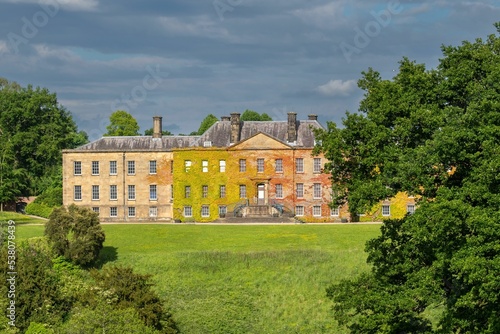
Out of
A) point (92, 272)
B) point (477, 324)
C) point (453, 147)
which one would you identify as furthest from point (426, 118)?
point (92, 272)

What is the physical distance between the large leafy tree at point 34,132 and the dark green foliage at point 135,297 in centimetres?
4587

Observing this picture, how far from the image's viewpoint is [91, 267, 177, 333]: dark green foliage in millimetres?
29406

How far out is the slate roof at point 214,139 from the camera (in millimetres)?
64750

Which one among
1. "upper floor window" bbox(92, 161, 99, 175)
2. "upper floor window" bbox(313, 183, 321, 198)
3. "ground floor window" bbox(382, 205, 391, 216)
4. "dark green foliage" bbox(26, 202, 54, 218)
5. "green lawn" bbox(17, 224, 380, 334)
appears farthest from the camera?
"dark green foliage" bbox(26, 202, 54, 218)

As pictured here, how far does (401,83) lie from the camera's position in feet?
80.3

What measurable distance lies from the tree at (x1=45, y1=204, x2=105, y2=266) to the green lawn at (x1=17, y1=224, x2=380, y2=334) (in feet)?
4.79

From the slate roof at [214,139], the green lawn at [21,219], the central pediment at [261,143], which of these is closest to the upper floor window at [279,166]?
the central pediment at [261,143]

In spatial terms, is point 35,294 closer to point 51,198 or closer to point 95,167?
point 95,167

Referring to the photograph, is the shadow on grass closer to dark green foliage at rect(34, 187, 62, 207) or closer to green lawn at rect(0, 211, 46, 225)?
green lawn at rect(0, 211, 46, 225)

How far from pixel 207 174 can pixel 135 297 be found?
3523cm

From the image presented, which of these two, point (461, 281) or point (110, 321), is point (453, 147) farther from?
point (110, 321)

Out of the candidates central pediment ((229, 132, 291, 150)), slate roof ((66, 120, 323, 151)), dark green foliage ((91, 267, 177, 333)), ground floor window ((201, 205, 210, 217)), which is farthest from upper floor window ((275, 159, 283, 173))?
dark green foliage ((91, 267, 177, 333))

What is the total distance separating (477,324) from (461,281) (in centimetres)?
125

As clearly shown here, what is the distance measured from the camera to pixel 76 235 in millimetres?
40781
